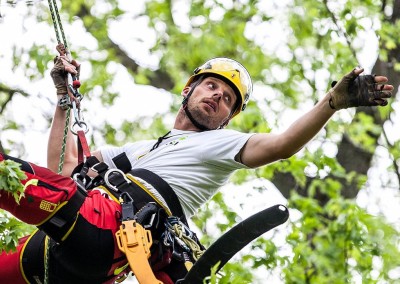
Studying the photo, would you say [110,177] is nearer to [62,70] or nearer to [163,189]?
[163,189]

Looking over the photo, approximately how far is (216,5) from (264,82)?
103 cm

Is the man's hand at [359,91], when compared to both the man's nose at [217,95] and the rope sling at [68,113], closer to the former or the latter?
the man's nose at [217,95]

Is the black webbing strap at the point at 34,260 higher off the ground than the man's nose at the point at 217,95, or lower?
lower

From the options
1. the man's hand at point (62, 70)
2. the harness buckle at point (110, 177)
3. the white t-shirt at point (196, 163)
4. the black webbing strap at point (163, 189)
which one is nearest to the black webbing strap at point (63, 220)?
the harness buckle at point (110, 177)

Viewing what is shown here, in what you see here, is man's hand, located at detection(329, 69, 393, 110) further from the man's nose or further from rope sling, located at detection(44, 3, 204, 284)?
the man's nose

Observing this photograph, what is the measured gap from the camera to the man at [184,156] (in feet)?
15.5

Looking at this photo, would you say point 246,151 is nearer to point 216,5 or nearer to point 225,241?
point 225,241

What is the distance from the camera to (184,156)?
5324 millimetres

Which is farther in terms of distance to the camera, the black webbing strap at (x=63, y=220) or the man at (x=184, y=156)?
the man at (x=184, y=156)

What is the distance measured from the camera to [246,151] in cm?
517

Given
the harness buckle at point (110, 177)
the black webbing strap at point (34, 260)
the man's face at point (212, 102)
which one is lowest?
the black webbing strap at point (34, 260)

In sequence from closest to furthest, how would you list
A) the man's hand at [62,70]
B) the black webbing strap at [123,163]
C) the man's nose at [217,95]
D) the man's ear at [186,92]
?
the black webbing strap at [123,163] < the man's hand at [62,70] < the man's nose at [217,95] < the man's ear at [186,92]

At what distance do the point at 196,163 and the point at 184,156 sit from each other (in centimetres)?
8

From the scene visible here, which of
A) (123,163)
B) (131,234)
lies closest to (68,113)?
(123,163)
